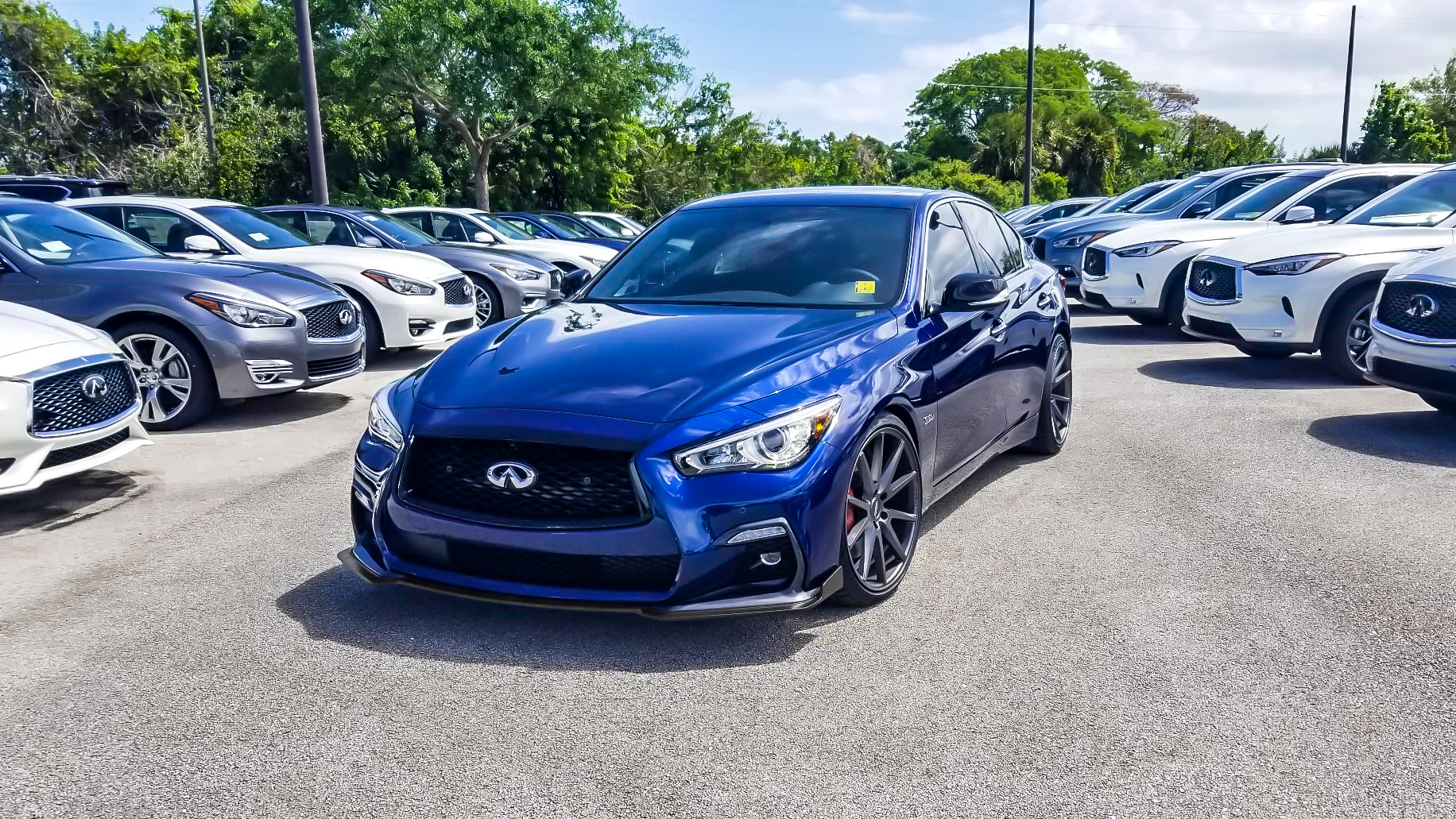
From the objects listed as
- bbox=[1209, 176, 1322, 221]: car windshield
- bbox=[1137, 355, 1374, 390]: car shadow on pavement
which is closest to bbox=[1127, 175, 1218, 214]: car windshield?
bbox=[1209, 176, 1322, 221]: car windshield

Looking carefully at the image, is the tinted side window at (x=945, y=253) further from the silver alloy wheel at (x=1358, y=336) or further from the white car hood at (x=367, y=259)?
the white car hood at (x=367, y=259)

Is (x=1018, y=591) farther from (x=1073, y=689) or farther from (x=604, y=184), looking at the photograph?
(x=604, y=184)

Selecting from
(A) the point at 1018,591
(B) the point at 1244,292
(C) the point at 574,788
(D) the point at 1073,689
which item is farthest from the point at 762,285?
(B) the point at 1244,292

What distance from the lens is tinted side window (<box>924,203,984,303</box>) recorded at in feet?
18.0

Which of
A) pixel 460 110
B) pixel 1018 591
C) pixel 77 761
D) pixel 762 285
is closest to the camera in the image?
pixel 77 761

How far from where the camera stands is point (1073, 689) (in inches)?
149

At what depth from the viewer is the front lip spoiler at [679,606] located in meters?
3.93

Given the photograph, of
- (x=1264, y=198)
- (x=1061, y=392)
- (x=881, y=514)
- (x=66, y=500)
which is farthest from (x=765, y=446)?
(x=1264, y=198)

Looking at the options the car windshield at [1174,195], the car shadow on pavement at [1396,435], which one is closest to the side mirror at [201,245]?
the car shadow on pavement at [1396,435]

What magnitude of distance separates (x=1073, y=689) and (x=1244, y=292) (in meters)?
6.88

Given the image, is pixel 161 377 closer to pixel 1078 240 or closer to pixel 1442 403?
pixel 1442 403

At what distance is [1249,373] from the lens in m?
10.3

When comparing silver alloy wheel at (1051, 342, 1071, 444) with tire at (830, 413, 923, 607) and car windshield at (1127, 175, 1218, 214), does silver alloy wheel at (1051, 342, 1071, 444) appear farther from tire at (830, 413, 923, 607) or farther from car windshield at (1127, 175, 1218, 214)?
car windshield at (1127, 175, 1218, 214)

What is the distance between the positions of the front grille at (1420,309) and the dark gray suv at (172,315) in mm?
6841
